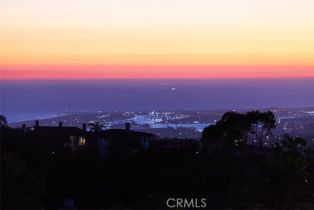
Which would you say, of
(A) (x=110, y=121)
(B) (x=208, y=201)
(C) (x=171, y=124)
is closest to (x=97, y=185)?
(B) (x=208, y=201)

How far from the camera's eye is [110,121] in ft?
211

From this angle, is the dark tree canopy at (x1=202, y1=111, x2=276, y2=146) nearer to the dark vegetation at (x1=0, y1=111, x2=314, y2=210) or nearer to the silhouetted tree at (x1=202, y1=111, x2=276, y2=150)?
the silhouetted tree at (x1=202, y1=111, x2=276, y2=150)

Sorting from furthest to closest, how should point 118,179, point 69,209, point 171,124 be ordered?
point 171,124 → point 118,179 → point 69,209

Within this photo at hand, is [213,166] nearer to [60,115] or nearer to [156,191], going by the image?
[156,191]

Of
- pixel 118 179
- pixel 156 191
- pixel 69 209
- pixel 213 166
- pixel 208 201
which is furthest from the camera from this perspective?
pixel 118 179

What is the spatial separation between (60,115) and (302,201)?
5334 centimetres

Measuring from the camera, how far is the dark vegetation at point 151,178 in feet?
48.4

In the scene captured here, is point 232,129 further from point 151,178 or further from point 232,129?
Result: point 151,178

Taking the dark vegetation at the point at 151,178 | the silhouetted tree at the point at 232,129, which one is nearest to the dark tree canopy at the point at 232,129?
the silhouetted tree at the point at 232,129

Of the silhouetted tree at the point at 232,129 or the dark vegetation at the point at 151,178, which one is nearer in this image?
the dark vegetation at the point at 151,178

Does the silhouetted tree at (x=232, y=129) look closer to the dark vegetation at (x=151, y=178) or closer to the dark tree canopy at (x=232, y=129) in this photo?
the dark tree canopy at (x=232, y=129)

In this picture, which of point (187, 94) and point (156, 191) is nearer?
point (156, 191)

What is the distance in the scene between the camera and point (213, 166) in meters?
19.8

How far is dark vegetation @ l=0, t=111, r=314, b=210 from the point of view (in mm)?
14750
